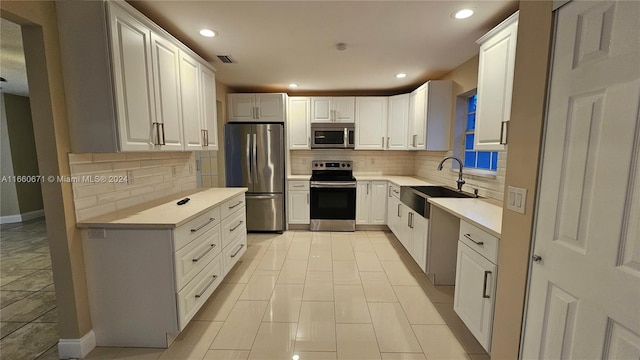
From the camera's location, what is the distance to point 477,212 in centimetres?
187

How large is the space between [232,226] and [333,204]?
1873mm

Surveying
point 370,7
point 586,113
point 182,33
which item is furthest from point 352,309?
point 182,33

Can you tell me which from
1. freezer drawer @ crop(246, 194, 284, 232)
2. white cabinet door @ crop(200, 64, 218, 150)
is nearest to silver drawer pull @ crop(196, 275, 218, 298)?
white cabinet door @ crop(200, 64, 218, 150)

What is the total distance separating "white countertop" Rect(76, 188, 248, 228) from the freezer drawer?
1.55 meters

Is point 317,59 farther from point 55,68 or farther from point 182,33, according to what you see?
point 55,68

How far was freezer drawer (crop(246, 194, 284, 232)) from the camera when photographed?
4.09m

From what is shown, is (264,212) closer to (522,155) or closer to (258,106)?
(258,106)

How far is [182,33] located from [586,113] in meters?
2.82

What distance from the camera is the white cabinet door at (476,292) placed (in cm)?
151

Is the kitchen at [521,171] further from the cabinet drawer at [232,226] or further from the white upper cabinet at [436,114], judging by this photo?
the white upper cabinet at [436,114]

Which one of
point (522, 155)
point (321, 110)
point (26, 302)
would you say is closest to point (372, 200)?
point (321, 110)

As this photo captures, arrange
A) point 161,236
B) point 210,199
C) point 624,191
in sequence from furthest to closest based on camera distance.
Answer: point 210,199, point 161,236, point 624,191

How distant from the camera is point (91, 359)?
1640 millimetres

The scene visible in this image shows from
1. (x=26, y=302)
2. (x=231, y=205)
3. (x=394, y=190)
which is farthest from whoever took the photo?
(x=394, y=190)
